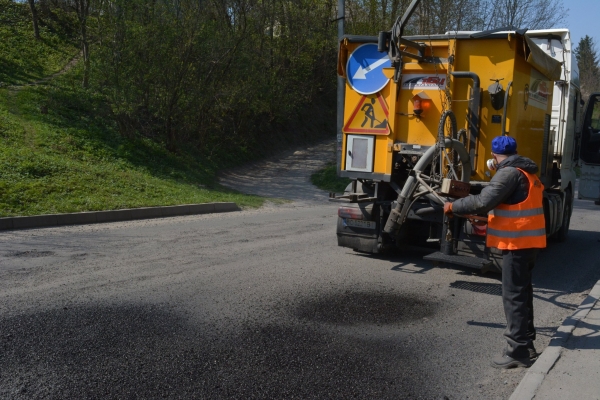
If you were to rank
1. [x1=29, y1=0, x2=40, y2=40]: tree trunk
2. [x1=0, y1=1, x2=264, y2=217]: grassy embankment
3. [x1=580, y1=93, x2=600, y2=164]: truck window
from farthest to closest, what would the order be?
[x1=29, y1=0, x2=40, y2=40]: tree trunk, [x1=0, y1=1, x2=264, y2=217]: grassy embankment, [x1=580, y1=93, x2=600, y2=164]: truck window

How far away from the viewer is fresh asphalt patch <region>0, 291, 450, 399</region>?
4160 millimetres

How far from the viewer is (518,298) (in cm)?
486

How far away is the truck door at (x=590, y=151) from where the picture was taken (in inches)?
465

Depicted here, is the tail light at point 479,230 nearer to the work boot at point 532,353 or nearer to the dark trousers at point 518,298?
the dark trousers at point 518,298

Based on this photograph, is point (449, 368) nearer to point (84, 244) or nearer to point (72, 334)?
point (72, 334)

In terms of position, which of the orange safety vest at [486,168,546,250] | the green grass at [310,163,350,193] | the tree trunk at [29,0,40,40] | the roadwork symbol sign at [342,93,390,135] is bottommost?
the green grass at [310,163,350,193]

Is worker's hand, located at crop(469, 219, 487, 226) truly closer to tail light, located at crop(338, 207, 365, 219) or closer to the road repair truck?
the road repair truck

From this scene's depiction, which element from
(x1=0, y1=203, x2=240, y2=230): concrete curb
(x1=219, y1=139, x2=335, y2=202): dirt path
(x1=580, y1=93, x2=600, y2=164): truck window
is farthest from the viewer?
(x1=219, y1=139, x2=335, y2=202): dirt path

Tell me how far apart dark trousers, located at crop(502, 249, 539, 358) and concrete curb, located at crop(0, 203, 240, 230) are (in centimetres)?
877

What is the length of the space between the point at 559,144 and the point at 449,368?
7.26 metres

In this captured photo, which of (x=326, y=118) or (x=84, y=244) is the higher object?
(x=326, y=118)

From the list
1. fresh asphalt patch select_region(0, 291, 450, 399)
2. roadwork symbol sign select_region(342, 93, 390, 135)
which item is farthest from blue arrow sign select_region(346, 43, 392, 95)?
fresh asphalt patch select_region(0, 291, 450, 399)

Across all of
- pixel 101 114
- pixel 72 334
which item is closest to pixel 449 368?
pixel 72 334

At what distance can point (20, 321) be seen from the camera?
533cm
